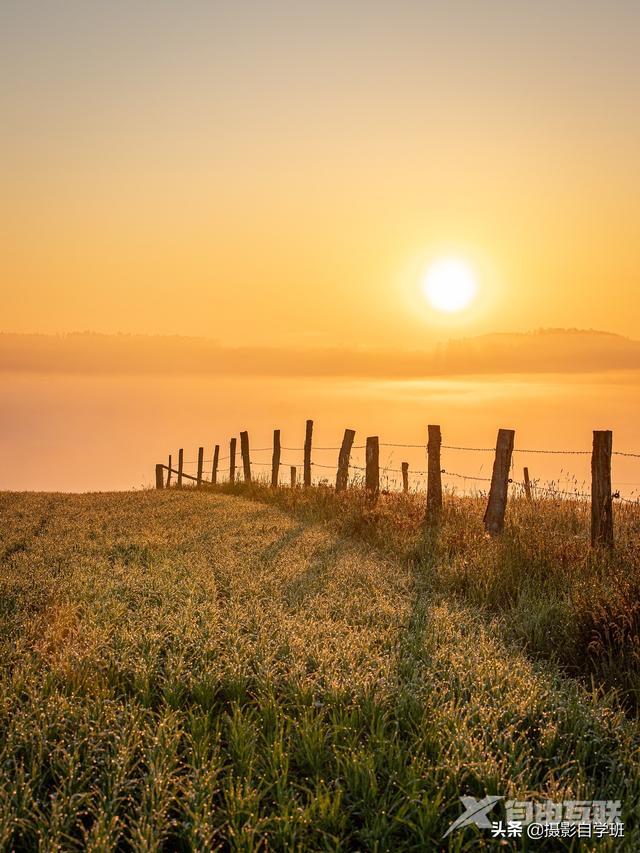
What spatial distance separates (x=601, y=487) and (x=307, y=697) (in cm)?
753

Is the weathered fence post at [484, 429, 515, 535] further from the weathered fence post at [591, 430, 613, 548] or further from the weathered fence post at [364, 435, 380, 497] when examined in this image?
the weathered fence post at [364, 435, 380, 497]

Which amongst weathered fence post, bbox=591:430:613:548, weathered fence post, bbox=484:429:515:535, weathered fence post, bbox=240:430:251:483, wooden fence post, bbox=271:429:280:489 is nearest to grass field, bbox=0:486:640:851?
weathered fence post, bbox=591:430:613:548

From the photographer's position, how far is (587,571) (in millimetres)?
9469

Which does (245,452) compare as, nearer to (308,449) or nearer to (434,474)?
(308,449)

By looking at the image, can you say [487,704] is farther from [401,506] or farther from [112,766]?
[401,506]

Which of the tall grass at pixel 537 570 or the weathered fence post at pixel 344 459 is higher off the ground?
the weathered fence post at pixel 344 459

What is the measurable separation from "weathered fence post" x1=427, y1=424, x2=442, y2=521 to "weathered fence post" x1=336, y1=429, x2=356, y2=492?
4775 mm

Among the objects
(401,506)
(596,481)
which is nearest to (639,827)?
(596,481)

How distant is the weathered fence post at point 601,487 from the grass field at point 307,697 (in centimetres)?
75

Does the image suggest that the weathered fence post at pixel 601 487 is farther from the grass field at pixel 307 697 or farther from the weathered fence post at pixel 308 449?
the weathered fence post at pixel 308 449

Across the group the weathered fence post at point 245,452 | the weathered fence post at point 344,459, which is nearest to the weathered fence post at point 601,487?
the weathered fence post at point 344,459

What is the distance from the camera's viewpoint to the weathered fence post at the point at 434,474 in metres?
13.9

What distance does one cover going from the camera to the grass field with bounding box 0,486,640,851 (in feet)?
12.6

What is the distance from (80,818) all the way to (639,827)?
3.07 m
